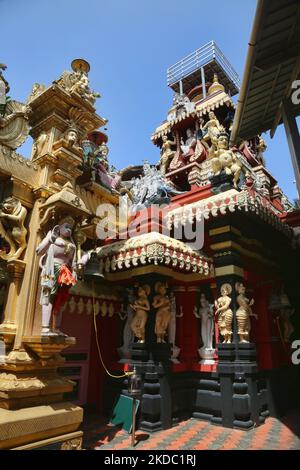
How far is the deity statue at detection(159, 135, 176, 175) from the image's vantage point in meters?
16.4

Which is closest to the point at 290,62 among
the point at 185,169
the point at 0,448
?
the point at 0,448

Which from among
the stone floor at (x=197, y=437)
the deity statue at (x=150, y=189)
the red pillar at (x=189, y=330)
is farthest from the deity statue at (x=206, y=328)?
the deity statue at (x=150, y=189)

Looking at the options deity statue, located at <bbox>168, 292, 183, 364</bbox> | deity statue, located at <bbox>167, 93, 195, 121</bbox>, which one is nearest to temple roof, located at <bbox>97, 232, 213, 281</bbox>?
deity statue, located at <bbox>168, 292, 183, 364</bbox>

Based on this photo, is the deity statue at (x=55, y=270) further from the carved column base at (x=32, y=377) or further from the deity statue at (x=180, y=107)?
the deity statue at (x=180, y=107)

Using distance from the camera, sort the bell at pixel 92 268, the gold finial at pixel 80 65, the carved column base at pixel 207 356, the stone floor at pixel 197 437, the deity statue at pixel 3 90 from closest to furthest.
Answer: the deity statue at pixel 3 90
the stone floor at pixel 197 437
the bell at pixel 92 268
the gold finial at pixel 80 65
the carved column base at pixel 207 356

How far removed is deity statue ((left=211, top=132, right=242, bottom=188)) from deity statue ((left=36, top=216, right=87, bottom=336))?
543 cm

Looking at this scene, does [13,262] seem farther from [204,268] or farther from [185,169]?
[185,169]

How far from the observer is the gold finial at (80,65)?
7051 mm

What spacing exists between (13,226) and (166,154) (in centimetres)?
1249

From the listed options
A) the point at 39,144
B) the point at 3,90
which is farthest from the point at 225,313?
the point at 3,90

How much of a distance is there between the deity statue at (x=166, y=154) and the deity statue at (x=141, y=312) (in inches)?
384

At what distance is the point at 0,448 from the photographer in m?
3.90

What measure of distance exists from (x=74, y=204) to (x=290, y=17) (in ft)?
14.0
